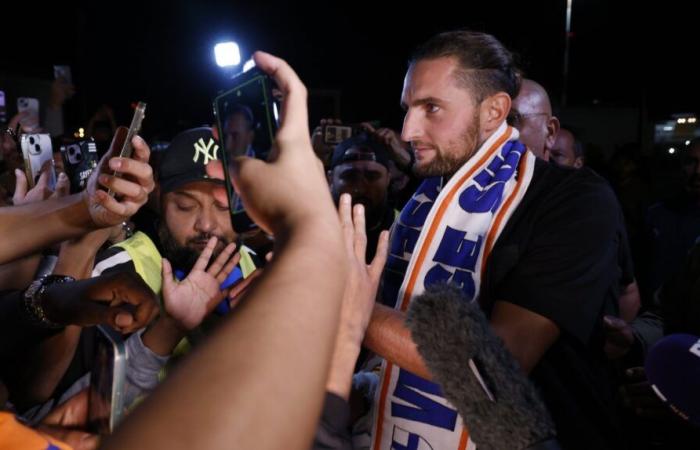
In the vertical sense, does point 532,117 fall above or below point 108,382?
above

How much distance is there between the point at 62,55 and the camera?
10719mm

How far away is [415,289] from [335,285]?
1210 millimetres

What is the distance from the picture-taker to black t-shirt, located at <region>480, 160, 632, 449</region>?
57.9 inches

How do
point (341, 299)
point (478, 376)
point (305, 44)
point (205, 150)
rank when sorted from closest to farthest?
point (341, 299) < point (478, 376) < point (205, 150) < point (305, 44)

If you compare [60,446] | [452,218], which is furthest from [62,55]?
[60,446]

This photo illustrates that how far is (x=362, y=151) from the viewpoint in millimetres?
3941

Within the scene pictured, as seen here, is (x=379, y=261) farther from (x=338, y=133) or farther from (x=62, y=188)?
(x=338, y=133)

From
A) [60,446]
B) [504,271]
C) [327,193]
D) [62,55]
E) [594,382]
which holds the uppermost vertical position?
[62,55]

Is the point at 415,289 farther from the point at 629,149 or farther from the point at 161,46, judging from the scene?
the point at 161,46

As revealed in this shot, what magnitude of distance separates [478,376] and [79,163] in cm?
149

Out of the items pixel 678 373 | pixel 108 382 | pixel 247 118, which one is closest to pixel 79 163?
pixel 247 118

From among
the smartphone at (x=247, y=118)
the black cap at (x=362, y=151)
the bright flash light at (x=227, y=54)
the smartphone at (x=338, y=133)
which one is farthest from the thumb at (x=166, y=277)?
the bright flash light at (x=227, y=54)

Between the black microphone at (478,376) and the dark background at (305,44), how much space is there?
25.5 ft

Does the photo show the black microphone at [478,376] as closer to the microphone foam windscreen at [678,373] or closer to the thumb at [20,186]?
the microphone foam windscreen at [678,373]
